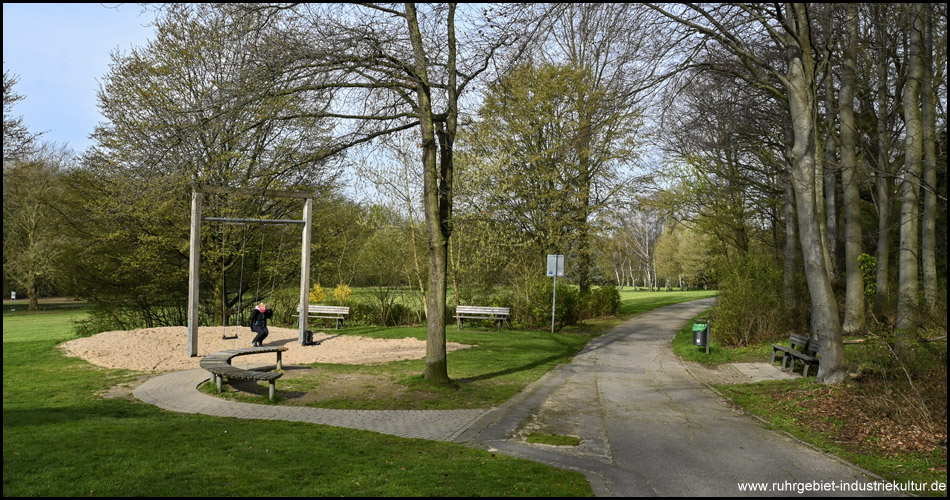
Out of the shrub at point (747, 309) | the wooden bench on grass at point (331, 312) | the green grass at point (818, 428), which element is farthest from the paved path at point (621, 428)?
the wooden bench on grass at point (331, 312)

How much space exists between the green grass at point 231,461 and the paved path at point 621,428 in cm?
57

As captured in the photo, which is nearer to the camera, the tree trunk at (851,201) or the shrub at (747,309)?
the tree trunk at (851,201)

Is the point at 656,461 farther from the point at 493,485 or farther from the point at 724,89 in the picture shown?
the point at 724,89

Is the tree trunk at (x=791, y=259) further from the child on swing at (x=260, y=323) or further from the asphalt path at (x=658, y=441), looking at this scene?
the child on swing at (x=260, y=323)

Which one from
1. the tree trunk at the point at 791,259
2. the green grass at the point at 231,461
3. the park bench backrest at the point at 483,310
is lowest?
the green grass at the point at 231,461

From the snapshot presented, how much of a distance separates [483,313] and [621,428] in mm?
14173

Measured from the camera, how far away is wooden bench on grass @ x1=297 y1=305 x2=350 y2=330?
2250cm

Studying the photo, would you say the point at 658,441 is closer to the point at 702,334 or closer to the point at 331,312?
the point at 702,334

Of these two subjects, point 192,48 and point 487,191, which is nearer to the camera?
point 192,48

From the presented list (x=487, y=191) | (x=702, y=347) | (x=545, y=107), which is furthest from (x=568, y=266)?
(x=702, y=347)

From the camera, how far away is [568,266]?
26.4 metres

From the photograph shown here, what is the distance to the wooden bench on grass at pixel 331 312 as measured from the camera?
22.5 meters

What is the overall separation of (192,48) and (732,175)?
767 inches

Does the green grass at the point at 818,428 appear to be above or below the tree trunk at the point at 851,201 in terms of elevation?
below
